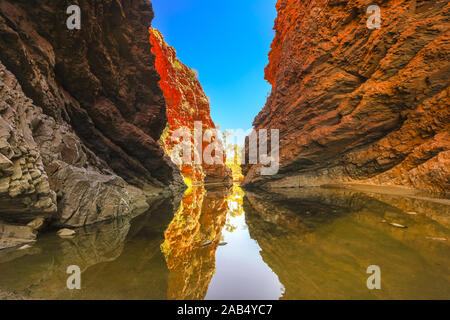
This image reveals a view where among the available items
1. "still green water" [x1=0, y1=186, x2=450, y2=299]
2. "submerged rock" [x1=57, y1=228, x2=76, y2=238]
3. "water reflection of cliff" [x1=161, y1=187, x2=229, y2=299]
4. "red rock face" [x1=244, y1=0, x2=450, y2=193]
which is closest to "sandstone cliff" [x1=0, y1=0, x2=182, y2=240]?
"submerged rock" [x1=57, y1=228, x2=76, y2=238]

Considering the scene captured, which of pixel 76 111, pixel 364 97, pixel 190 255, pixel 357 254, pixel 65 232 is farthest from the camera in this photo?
pixel 364 97

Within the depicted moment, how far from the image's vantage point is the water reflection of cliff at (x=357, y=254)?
6.56 ft

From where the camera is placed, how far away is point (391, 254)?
110 inches

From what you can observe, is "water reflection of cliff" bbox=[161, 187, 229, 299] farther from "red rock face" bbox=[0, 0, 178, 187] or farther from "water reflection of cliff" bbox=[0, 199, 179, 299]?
"red rock face" bbox=[0, 0, 178, 187]

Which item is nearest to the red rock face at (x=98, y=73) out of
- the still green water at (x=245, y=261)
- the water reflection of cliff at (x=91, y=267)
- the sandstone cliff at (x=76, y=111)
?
the sandstone cliff at (x=76, y=111)

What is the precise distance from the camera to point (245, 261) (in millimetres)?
3043

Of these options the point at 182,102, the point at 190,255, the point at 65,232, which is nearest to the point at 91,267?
the point at 190,255

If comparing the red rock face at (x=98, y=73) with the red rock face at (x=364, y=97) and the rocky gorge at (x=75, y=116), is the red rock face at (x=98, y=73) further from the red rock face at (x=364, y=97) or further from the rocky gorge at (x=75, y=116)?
the red rock face at (x=364, y=97)

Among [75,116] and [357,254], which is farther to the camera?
[75,116]

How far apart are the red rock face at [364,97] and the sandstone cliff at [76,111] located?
12672 millimetres

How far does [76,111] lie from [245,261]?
11.0 m

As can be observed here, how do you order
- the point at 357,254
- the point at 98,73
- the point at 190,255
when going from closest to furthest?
the point at 357,254
the point at 190,255
the point at 98,73

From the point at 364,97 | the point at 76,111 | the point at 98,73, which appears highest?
the point at 98,73

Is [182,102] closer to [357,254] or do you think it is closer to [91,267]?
[91,267]
